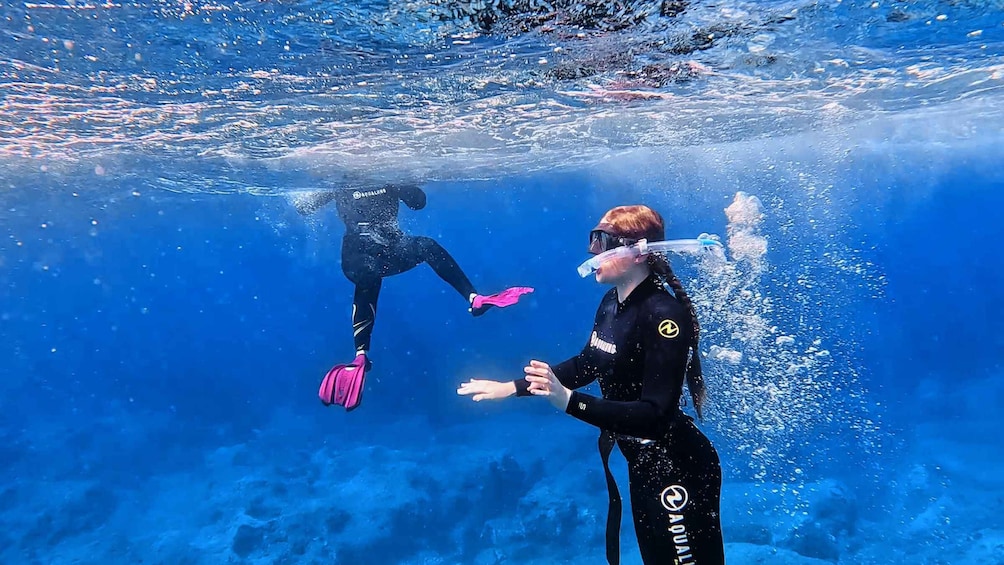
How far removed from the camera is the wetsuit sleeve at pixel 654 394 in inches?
142

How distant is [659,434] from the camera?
12.3 ft

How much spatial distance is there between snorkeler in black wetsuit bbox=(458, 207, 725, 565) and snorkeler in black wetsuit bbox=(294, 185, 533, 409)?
3.18 m

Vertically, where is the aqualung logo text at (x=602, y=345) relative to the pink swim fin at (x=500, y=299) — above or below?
above

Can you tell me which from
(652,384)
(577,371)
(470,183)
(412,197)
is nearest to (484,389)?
(652,384)

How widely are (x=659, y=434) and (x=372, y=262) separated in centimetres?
834

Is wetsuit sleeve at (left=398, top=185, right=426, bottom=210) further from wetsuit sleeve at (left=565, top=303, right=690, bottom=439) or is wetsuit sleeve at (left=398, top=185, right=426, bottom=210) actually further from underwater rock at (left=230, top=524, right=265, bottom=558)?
wetsuit sleeve at (left=565, top=303, right=690, bottom=439)

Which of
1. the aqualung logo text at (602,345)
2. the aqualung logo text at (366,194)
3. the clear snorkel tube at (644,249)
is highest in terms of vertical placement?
the clear snorkel tube at (644,249)

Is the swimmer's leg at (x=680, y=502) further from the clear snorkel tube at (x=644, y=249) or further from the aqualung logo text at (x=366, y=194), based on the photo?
the aqualung logo text at (x=366, y=194)

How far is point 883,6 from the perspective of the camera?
24.1 ft

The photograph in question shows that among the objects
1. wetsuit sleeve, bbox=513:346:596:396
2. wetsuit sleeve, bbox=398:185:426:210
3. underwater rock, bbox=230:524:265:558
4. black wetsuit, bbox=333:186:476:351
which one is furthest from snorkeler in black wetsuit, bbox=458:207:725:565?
underwater rock, bbox=230:524:265:558

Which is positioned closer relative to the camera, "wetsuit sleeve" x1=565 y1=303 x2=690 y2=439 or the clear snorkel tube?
"wetsuit sleeve" x1=565 y1=303 x2=690 y2=439

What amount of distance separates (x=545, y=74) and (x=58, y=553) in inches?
719

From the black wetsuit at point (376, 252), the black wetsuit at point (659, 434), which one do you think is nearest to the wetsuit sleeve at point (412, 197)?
the black wetsuit at point (376, 252)

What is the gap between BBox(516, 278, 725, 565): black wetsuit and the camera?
3703mm
